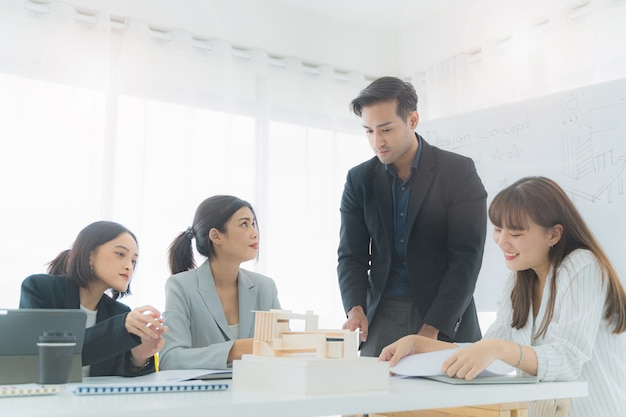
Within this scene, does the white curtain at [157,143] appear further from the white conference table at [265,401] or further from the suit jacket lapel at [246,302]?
the white conference table at [265,401]

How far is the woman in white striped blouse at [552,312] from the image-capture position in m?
1.22

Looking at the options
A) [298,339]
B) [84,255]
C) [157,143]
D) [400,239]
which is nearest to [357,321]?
[400,239]

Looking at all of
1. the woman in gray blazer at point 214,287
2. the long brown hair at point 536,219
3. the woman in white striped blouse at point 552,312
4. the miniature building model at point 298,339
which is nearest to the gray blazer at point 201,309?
the woman in gray blazer at point 214,287

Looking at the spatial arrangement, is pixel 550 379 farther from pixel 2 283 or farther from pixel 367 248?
pixel 2 283

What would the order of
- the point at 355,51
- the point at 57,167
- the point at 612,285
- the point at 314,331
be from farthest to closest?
the point at 355,51 → the point at 57,167 → the point at 612,285 → the point at 314,331

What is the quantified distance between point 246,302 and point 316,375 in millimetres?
1045

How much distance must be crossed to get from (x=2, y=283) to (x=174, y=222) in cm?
88

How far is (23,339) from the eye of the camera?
119cm

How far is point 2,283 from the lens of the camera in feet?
9.86

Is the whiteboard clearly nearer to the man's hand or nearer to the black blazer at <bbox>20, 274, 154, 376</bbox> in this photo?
the man's hand

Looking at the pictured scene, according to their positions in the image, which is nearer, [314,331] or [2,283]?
[314,331]

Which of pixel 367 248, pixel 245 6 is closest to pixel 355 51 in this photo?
pixel 245 6

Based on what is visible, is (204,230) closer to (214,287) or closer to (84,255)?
(214,287)

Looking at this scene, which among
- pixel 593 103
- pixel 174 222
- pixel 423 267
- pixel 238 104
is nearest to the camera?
pixel 423 267
